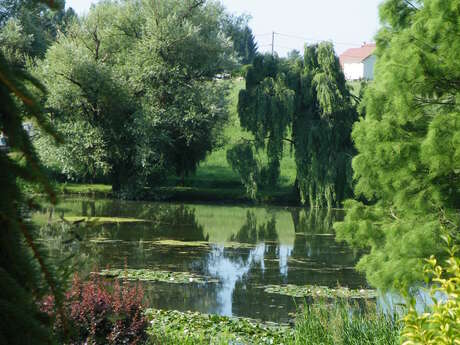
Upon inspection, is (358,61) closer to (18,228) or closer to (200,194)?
(200,194)

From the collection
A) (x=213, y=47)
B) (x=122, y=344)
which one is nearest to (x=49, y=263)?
(x=122, y=344)

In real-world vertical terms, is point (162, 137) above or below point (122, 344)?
above

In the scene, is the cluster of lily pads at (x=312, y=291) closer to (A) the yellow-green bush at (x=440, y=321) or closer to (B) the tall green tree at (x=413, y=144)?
(B) the tall green tree at (x=413, y=144)

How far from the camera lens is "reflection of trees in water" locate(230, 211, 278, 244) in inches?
771

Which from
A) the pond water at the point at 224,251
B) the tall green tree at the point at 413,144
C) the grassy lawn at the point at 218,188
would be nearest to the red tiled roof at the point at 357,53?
the grassy lawn at the point at 218,188

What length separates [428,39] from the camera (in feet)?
31.0

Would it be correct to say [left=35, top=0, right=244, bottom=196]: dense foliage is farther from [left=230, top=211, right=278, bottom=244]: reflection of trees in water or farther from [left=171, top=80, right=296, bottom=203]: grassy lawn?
[left=230, top=211, right=278, bottom=244]: reflection of trees in water

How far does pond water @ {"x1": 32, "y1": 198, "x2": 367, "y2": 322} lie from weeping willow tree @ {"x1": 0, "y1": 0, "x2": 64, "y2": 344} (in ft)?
20.9

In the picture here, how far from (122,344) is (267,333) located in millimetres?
3297

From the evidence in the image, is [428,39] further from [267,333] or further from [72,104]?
[72,104]

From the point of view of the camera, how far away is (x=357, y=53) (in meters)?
92.7

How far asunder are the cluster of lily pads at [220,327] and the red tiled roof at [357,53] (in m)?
82.3

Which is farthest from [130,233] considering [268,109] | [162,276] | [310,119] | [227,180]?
[227,180]

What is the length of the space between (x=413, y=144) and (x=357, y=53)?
86453mm
